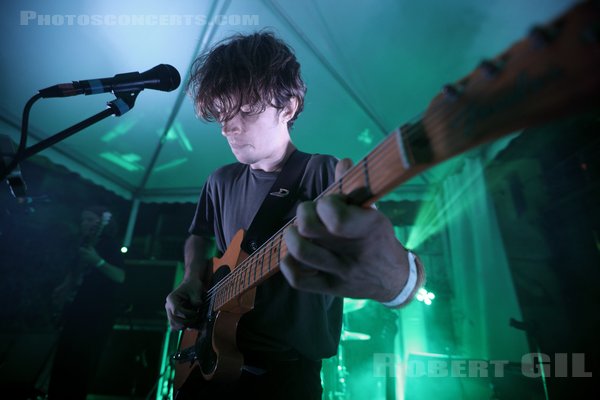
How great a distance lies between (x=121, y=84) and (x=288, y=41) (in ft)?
7.00

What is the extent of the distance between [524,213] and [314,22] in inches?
166

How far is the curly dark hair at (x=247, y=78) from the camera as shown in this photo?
1.63 meters

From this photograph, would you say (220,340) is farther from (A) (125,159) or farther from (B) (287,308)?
(A) (125,159)

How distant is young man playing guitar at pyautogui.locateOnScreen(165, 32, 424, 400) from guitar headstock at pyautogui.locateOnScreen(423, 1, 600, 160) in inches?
10.5

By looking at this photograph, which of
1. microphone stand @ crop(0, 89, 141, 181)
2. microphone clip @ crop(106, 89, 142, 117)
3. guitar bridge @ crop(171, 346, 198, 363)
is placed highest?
microphone clip @ crop(106, 89, 142, 117)

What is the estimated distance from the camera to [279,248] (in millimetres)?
989

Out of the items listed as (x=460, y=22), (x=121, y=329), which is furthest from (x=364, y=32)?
(x=121, y=329)

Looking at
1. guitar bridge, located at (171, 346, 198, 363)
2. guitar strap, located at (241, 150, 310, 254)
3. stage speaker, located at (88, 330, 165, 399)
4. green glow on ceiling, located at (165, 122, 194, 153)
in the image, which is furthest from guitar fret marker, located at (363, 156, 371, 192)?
stage speaker, located at (88, 330, 165, 399)

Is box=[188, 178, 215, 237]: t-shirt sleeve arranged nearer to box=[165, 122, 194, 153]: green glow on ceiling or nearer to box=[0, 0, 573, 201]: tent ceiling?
box=[0, 0, 573, 201]: tent ceiling

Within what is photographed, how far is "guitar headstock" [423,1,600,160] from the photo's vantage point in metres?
0.41

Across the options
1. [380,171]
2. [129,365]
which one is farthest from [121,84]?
[129,365]

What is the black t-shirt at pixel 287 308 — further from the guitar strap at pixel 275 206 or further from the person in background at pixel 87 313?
the person in background at pixel 87 313

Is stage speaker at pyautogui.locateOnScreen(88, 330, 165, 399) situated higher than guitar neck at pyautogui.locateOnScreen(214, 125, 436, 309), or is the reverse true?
guitar neck at pyautogui.locateOnScreen(214, 125, 436, 309)

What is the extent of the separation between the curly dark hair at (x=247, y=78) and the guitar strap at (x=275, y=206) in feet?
1.34
